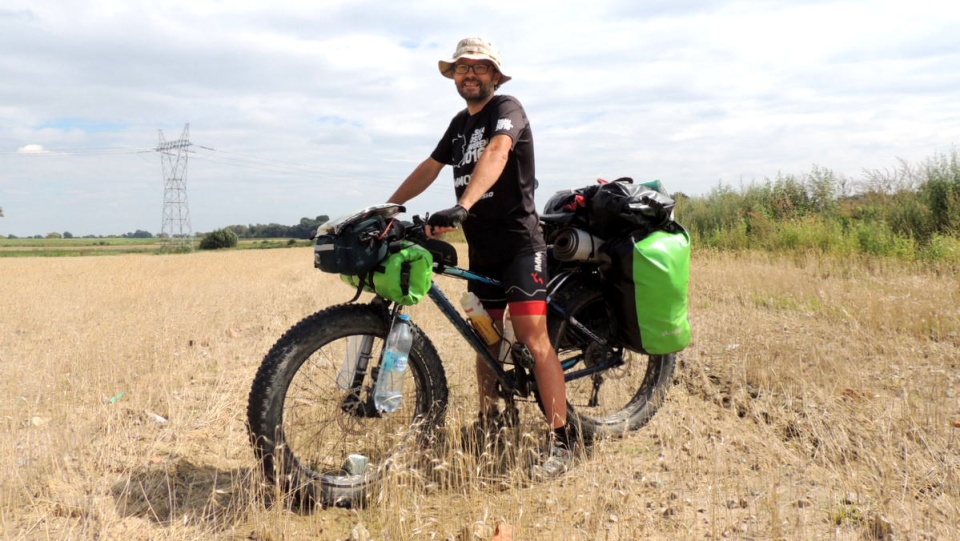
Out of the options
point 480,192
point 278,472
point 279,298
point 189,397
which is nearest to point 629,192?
point 480,192

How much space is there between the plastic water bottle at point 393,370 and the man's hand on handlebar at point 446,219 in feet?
1.86

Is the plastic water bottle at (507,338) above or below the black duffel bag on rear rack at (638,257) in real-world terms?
below

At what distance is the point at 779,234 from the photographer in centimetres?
1698

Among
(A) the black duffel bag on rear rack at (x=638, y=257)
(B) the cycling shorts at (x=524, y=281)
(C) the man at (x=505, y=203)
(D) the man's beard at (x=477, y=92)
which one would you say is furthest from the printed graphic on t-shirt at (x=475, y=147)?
(A) the black duffel bag on rear rack at (x=638, y=257)

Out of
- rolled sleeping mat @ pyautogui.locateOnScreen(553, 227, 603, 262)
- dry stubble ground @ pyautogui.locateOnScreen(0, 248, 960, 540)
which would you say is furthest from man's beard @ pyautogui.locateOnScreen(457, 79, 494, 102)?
dry stubble ground @ pyautogui.locateOnScreen(0, 248, 960, 540)

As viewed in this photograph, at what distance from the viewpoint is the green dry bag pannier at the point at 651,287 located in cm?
417

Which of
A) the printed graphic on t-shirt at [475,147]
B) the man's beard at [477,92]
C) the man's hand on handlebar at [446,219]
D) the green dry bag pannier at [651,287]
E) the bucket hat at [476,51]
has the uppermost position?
the bucket hat at [476,51]

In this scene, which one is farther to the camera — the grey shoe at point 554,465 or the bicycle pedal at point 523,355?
the bicycle pedal at point 523,355

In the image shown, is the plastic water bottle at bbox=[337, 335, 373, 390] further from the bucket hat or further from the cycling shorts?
the bucket hat

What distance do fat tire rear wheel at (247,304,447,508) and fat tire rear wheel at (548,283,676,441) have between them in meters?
1.07

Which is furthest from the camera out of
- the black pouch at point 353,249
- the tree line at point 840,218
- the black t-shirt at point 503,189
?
the tree line at point 840,218

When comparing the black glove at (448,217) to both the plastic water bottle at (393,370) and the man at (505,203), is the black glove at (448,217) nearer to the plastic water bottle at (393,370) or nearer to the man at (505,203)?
the man at (505,203)

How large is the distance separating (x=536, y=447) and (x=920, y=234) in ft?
46.3

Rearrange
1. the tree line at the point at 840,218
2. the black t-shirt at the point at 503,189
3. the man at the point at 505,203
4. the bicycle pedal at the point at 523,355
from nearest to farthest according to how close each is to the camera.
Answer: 1. the man at the point at 505,203
2. the black t-shirt at the point at 503,189
3. the bicycle pedal at the point at 523,355
4. the tree line at the point at 840,218
